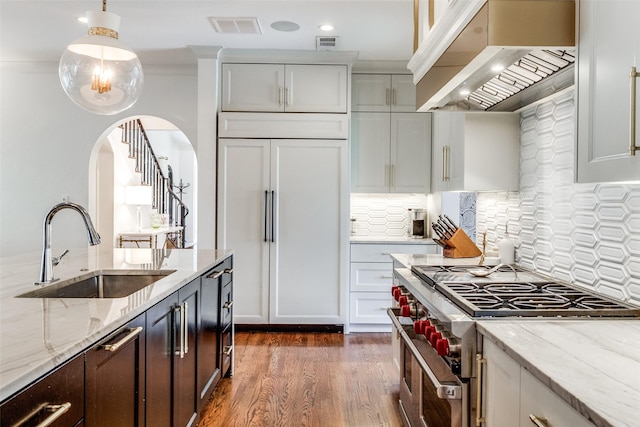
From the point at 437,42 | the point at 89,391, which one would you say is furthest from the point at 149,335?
the point at 437,42

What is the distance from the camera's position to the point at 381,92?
4.52m

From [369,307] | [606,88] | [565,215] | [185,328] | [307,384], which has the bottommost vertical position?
Result: [307,384]

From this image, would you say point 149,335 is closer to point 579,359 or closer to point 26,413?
point 26,413

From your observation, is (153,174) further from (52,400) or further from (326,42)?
(52,400)

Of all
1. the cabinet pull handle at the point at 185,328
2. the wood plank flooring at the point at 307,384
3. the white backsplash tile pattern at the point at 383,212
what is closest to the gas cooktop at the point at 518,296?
the wood plank flooring at the point at 307,384

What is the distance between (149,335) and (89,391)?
1.50ft

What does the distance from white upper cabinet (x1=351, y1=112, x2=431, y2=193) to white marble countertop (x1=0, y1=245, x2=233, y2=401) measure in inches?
92.8

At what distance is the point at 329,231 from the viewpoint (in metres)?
4.27

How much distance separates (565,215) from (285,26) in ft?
8.43

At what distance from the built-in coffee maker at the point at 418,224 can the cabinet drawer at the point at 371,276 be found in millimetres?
536

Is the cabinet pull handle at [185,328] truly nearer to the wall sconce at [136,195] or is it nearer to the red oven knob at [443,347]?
the red oven knob at [443,347]

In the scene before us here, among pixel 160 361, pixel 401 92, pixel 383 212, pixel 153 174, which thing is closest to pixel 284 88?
pixel 401 92

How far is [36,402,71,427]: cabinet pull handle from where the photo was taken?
0.95 metres

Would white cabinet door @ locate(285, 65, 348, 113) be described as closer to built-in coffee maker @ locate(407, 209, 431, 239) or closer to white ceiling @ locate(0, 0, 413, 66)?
white ceiling @ locate(0, 0, 413, 66)
